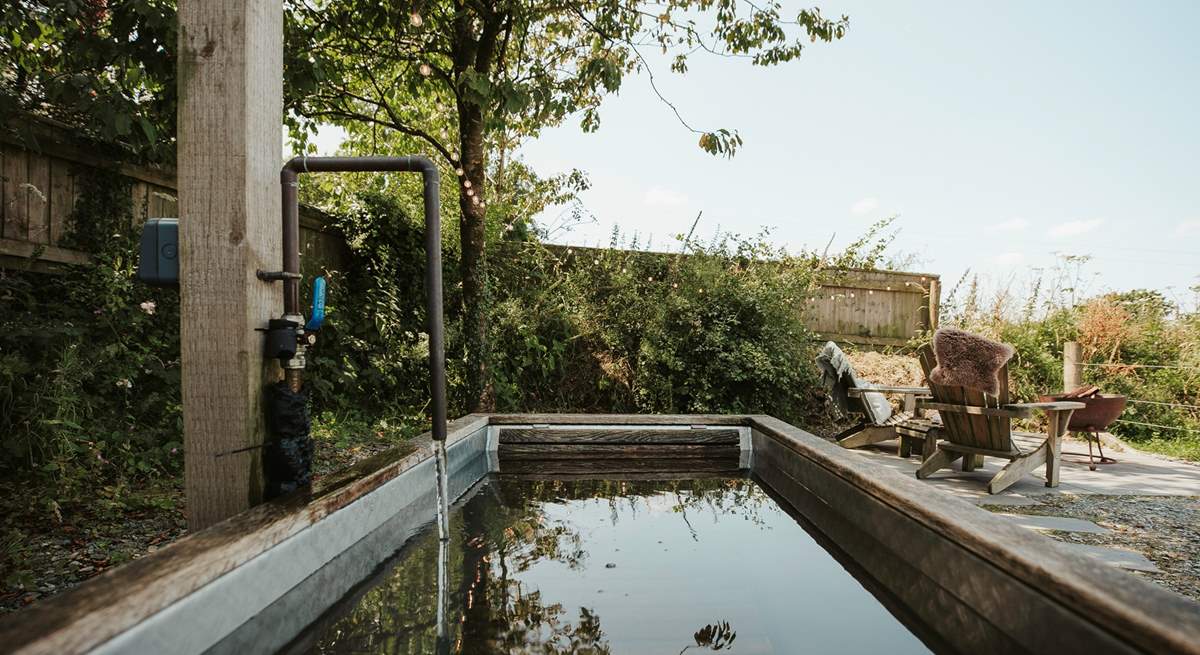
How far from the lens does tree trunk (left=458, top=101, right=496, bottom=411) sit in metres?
5.49

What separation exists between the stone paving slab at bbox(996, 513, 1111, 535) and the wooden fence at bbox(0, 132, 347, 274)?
5.14m

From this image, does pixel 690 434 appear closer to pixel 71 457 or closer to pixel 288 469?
pixel 288 469

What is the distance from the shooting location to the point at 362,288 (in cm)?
601

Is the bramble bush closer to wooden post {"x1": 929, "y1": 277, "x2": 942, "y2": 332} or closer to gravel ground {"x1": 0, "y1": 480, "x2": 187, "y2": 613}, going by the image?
wooden post {"x1": 929, "y1": 277, "x2": 942, "y2": 332}

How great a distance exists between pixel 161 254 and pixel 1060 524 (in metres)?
3.88

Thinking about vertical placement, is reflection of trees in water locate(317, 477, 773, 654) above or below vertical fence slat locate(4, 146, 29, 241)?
below

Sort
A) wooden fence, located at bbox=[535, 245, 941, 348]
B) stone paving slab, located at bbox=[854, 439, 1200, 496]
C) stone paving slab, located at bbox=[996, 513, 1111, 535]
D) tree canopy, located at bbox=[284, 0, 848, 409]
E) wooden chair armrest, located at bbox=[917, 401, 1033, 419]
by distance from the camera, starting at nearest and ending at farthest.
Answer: stone paving slab, located at bbox=[996, 513, 1111, 535]
wooden chair armrest, located at bbox=[917, 401, 1033, 419]
stone paving slab, located at bbox=[854, 439, 1200, 496]
tree canopy, located at bbox=[284, 0, 848, 409]
wooden fence, located at bbox=[535, 245, 941, 348]

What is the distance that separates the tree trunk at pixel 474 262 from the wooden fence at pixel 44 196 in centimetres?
234

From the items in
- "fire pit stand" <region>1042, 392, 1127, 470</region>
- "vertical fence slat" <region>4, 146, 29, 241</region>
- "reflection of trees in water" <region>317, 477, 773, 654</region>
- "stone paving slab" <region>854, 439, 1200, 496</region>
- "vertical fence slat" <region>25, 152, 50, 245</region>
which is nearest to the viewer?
"reflection of trees in water" <region>317, 477, 773, 654</region>

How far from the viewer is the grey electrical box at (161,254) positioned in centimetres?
131

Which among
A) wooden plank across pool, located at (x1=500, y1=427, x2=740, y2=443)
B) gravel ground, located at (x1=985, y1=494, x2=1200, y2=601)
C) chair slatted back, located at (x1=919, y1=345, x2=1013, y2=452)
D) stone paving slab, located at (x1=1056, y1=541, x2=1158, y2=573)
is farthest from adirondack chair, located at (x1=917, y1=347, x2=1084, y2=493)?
wooden plank across pool, located at (x1=500, y1=427, x2=740, y2=443)

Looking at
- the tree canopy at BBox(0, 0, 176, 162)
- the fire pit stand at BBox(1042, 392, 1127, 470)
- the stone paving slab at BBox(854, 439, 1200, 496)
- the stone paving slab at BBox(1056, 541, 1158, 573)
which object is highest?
the tree canopy at BBox(0, 0, 176, 162)

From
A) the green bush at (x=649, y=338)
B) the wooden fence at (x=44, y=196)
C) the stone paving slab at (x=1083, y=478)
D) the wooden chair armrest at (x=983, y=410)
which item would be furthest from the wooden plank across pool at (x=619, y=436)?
the green bush at (x=649, y=338)

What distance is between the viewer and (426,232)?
156 cm
